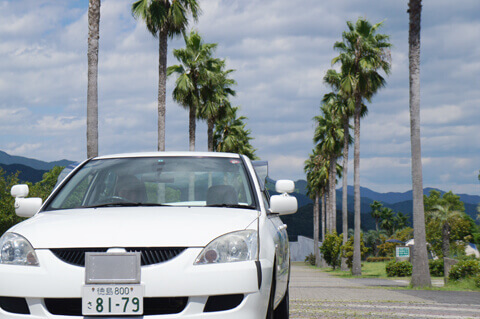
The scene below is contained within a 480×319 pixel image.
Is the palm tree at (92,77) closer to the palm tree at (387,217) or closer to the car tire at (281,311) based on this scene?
the car tire at (281,311)

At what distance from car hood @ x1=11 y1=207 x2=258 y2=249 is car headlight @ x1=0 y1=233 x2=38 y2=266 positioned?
0.05 m

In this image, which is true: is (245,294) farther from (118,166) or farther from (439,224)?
(439,224)

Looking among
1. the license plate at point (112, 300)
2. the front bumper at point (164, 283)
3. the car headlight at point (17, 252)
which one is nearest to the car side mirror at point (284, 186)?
the front bumper at point (164, 283)

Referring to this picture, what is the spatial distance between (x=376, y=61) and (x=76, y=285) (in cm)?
3532

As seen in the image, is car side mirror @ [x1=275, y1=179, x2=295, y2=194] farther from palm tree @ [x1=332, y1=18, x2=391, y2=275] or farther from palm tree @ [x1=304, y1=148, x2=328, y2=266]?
palm tree @ [x1=304, y1=148, x2=328, y2=266]

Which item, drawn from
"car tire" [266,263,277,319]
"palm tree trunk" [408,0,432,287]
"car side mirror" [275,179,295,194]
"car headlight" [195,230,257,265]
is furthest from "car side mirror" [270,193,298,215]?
"palm tree trunk" [408,0,432,287]

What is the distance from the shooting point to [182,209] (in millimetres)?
5094

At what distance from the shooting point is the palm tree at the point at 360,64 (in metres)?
38.0

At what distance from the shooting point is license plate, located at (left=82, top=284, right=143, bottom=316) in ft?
13.9

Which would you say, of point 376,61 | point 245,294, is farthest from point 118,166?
point 376,61

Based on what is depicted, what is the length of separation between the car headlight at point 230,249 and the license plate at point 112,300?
45 centimetres

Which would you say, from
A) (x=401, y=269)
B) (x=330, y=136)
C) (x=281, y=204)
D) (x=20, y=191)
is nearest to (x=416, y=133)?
(x=401, y=269)

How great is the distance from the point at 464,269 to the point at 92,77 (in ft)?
50.8

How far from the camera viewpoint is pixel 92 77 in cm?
1886
